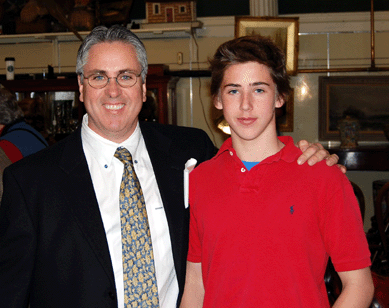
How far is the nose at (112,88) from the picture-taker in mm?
1615

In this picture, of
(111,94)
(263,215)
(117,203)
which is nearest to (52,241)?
(117,203)

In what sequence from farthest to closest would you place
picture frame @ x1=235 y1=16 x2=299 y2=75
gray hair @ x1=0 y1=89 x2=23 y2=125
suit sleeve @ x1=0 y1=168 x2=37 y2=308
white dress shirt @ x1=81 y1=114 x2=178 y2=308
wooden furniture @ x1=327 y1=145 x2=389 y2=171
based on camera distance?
picture frame @ x1=235 y1=16 x2=299 y2=75 → wooden furniture @ x1=327 y1=145 x2=389 y2=171 → gray hair @ x1=0 y1=89 x2=23 y2=125 → white dress shirt @ x1=81 y1=114 x2=178 y2=308 → suit sleeve @ x1=0 y1=168 x2=37 y2=308

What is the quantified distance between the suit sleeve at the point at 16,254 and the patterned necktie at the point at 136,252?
0.29 meters

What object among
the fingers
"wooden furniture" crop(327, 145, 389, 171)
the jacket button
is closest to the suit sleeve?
the jacket button

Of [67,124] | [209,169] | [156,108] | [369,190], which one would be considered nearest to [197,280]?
[209,169]

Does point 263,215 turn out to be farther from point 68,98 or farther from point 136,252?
point 68,98

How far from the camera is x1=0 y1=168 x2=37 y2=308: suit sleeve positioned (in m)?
1.44

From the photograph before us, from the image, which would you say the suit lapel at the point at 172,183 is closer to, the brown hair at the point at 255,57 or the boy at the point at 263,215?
the boy at the point at 263,215

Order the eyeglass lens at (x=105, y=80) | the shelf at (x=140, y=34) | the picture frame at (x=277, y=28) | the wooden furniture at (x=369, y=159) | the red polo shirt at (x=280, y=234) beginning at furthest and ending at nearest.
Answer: the shelf at (x=140, y=34) < the picture frame at (x=277, y=28) < the wooden furniture at (x=369, y=159) < the eyeglass lens at (x=105, y=80) < the red polo shirt at (x=280, y=234)

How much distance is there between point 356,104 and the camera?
517 cm

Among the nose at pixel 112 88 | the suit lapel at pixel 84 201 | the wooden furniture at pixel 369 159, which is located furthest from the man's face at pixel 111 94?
the wooden furniture at pixel 369 159

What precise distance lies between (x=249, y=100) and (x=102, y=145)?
57 cm

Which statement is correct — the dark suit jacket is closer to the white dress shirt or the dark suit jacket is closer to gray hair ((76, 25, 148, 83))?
the white dress shirt

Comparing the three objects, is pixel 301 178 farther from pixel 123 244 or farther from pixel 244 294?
pixel 123 244
